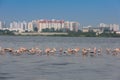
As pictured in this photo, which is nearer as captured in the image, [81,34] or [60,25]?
[81,34]

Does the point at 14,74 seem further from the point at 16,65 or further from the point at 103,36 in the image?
the point at 103,36

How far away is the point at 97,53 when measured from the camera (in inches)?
1485

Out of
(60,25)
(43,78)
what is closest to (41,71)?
(43,78)

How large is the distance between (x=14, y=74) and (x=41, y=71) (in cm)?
192

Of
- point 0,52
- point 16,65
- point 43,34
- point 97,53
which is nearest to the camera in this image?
point 16,65

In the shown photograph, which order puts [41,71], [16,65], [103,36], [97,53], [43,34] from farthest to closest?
A: [43,34], [103,36], [97,53], [16,65], [41,71]

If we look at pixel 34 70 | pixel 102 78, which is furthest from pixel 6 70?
pixel 102 78

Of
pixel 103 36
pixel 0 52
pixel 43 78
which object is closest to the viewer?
pixel 43 78

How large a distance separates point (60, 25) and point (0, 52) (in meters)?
162

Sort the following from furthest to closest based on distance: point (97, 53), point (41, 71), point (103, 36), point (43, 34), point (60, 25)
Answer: point (60, 25) < point (43, 34) < point (103, 36) < point (97, 53) < point (41, 71)

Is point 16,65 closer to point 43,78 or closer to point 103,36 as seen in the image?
point 43,78

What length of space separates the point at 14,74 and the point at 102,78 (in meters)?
4.13

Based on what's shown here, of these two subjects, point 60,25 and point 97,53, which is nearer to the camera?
point 97,53

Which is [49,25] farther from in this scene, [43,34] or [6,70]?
[6,70]
